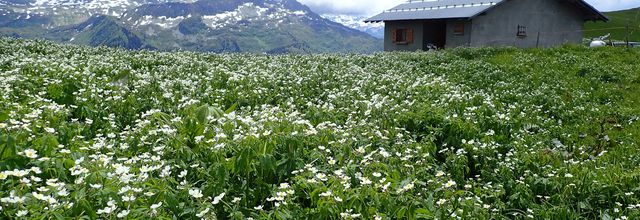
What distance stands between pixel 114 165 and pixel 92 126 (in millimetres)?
3270

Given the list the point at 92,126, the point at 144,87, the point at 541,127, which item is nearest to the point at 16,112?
the point at 92,126

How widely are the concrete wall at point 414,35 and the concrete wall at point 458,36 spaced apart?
266cm

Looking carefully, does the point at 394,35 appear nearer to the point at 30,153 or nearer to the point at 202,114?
the point at 202,114

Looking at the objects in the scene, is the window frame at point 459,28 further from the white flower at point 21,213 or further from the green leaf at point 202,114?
the white flower at point 21,213

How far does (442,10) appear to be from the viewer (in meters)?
43.3

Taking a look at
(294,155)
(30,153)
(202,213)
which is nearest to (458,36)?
(294,155)

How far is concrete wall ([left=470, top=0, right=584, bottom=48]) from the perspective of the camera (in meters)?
41.0

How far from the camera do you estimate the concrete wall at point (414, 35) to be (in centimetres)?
4498

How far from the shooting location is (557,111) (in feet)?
43.6

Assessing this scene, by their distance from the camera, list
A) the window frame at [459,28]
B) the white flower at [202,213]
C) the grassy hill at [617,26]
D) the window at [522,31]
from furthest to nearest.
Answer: the grassy hill at [617,26] < the window at [522,31] < the window frame at [459,28] < the white flower at [202,213]

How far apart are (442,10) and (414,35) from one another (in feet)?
11.2

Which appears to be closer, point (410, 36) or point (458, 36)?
point (458, 36)

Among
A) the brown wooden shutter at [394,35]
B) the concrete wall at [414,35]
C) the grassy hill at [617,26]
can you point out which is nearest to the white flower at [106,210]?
the concrete wall at [414,35]

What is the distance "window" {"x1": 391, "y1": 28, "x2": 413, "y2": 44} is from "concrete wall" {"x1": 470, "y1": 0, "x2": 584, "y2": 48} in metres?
6.54
